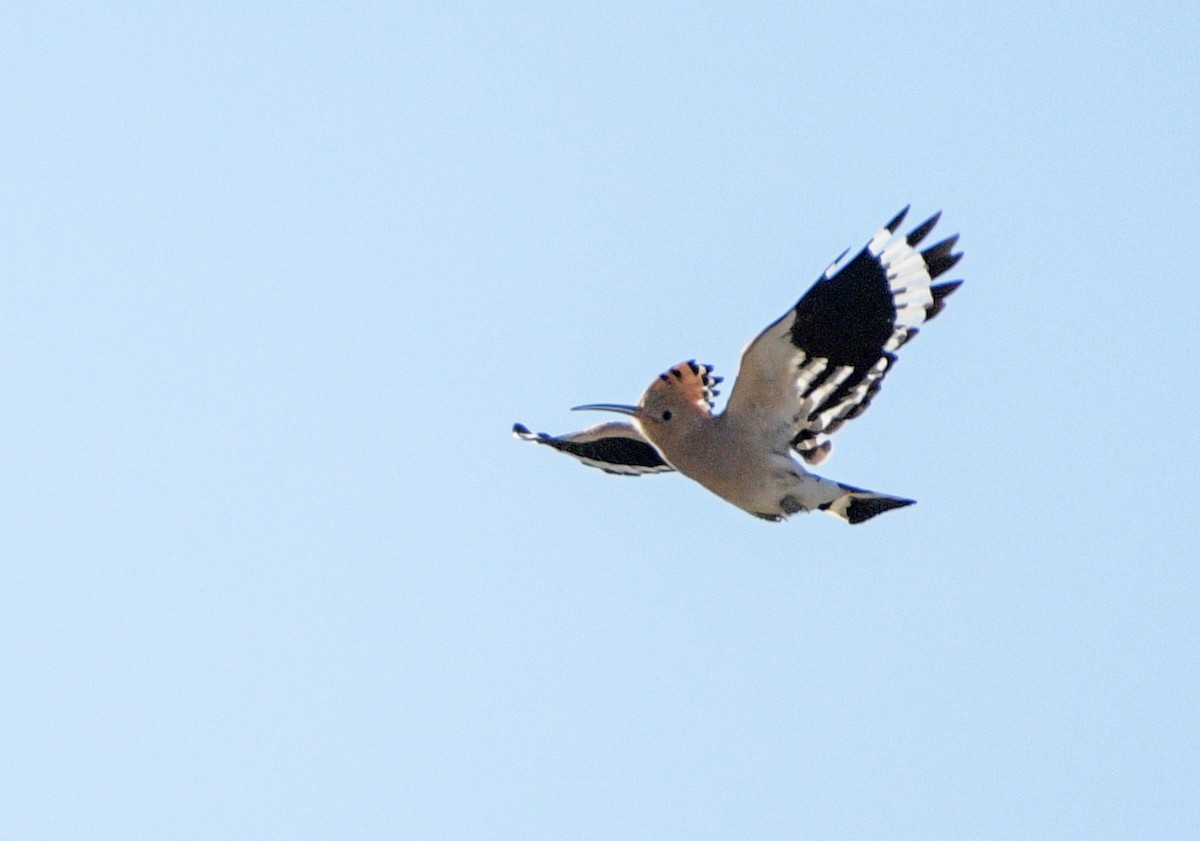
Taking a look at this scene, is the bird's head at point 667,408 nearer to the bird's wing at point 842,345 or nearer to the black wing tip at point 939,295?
the bird's wing at point 842,345

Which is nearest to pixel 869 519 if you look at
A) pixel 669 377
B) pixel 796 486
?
pixel 796 486

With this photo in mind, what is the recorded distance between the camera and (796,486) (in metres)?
7.73

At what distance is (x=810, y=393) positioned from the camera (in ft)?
25.2

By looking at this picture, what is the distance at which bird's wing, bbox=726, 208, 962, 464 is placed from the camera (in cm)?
762

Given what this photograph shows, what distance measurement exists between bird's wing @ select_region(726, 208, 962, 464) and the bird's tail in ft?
0.52

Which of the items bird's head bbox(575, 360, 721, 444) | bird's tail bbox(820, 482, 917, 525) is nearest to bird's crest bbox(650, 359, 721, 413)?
bird's head bbox(575, 360, 721, 444)

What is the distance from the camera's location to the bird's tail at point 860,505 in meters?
7.84

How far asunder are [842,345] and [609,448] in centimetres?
111

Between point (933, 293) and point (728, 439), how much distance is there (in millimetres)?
816

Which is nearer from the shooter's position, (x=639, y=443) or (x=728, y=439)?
(x=728, y=439)

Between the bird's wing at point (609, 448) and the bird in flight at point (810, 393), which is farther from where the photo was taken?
the bird's wing at point (609, 448)

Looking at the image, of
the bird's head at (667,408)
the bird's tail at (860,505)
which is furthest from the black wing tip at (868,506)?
the bird's head at (667,408)

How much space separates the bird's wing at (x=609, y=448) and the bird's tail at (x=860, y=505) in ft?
2.10

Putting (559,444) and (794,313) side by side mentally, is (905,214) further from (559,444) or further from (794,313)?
(559,444)
